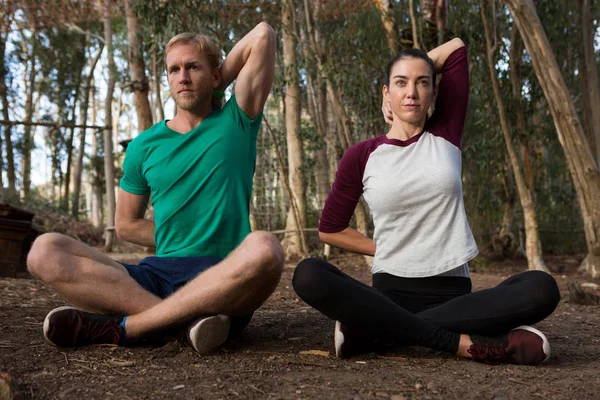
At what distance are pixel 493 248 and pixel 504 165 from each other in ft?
4.10

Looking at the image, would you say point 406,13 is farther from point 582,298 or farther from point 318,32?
point 582,298

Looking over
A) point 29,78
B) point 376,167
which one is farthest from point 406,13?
point 29,78

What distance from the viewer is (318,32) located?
36.5ft

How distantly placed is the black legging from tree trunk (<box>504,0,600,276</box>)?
3259 millimetres

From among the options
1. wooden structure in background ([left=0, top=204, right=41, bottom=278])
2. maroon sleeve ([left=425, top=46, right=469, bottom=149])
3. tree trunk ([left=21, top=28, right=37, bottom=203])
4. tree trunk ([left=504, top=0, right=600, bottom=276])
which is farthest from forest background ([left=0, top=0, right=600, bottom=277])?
tree trunk ([left=21, top=28, right=37, bottom=203])

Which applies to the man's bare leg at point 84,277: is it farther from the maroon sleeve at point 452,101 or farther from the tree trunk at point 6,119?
the tree trunk at point 6,119

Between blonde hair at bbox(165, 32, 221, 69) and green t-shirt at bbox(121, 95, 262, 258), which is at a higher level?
blonde hair at bbox(165, 32, 221, 69)

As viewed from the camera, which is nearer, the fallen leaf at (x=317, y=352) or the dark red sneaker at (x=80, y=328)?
the dark red sneaker at (x=80, y=328)

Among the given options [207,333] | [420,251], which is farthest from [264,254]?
[420,251]

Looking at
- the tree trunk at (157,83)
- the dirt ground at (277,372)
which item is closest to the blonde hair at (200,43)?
the dirt ground at (277,372)

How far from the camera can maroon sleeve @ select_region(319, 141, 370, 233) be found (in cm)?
271

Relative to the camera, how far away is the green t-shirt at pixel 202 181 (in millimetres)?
2648

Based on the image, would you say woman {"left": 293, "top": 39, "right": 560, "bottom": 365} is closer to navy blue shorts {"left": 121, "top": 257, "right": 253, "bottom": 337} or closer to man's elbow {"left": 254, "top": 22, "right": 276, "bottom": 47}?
navy blue shorts {"left": 121, "top": 257, "right": 253, "bottom": 337}

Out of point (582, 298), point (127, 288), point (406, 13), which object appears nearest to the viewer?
point (127, 288)
